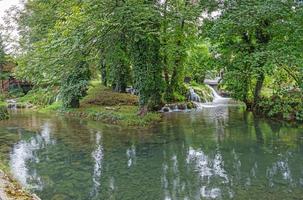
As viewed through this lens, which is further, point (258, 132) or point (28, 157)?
point (258, 132)

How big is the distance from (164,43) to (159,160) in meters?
10.3

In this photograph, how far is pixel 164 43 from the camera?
63.8ft

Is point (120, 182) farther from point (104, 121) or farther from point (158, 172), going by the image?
point (104, 121)

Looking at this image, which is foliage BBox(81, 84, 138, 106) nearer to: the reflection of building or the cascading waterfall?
the cascading waterfall

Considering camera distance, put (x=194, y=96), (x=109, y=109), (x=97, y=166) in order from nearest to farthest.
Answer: (x=97, y=166) < (x=109, y=109) < (x=194, y=96)


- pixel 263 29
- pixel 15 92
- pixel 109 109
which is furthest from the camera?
pixel 15 92

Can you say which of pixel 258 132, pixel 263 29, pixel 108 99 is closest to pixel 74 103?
pixel 108 99

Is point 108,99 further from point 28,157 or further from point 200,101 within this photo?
point 28,157

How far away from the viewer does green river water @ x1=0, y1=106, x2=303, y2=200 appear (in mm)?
7773

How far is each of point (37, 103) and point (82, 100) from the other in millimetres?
5498

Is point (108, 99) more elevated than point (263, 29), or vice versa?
point (263, 29)

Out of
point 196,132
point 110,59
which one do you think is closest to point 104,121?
point 110,59

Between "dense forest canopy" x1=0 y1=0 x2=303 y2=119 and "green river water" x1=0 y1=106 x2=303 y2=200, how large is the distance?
2308mm

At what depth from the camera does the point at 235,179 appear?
8484 millimetres
